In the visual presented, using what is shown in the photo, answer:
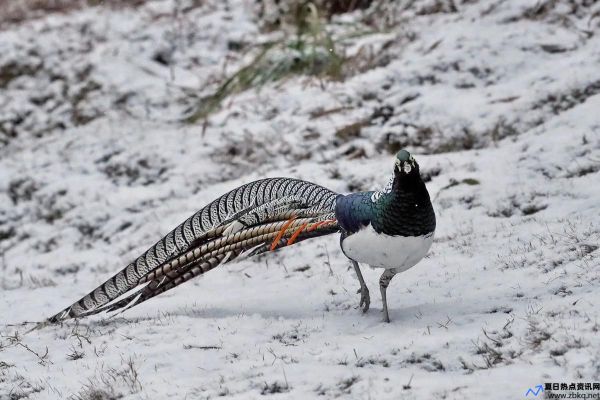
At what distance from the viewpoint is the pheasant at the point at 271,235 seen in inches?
199

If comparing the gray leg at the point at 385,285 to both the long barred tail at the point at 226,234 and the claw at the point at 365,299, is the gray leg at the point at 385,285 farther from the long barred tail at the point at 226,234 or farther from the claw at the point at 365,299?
the long barred tail at the point at 226,234

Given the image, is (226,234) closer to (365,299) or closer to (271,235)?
(271,235)

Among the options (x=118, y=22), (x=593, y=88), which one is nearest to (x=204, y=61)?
(x=118, y=22)

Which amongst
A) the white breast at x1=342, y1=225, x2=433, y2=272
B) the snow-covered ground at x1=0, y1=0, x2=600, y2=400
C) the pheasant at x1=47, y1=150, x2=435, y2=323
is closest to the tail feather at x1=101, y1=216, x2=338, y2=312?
the pheasant at x1=47, y1=150, x2=435, y2=323

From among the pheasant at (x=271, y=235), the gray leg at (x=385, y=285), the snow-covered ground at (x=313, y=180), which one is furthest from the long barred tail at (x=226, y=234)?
the gray leg at (x=385, y=285)

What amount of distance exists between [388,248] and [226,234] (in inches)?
59.5

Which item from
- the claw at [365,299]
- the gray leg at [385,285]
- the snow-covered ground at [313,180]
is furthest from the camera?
the claw at [365,299]

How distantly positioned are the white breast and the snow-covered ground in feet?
1.79

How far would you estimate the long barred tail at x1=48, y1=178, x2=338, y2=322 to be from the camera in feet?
18.8

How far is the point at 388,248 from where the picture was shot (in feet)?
16.5

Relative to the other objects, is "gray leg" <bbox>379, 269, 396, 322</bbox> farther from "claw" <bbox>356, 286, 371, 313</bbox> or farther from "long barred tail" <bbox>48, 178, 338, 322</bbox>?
"long barred tail" <bbox>48, 178, 338, 322</bbox>

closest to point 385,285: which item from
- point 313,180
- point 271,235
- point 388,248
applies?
point 388,248

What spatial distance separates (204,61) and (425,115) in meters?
5.95

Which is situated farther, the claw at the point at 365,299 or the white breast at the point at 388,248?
the claw at the point at 365,299
